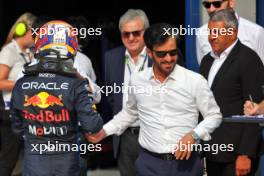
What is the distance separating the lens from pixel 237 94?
205 inches

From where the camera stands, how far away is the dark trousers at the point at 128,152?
234 inches

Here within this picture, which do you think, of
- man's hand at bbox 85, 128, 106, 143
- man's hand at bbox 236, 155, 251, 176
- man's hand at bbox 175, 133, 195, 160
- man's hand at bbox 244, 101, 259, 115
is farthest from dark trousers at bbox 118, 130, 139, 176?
man's hand at bbox 244, 101, 259, 115

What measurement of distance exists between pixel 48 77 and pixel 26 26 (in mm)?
2137

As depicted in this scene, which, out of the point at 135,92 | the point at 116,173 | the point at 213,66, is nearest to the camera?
the point at 135,92

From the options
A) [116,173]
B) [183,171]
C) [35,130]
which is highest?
[35,130]

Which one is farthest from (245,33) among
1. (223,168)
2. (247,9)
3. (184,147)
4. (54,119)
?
(54,119)

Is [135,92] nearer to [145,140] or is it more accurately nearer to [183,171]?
[145,140]

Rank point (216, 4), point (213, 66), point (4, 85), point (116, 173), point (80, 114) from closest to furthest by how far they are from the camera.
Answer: point (80, 114) → point (213, 66) → point (216, 4) → point (4, 85) → point (116, 173)

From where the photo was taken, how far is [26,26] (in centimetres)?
690

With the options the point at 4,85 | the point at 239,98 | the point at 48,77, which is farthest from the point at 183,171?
the point at 4,85

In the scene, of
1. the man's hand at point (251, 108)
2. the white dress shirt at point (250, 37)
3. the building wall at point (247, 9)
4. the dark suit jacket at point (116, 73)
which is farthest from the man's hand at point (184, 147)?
the building wall at point (247, 9)

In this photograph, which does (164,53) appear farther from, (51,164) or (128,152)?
(128,152)

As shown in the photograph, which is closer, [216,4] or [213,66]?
[213,66]

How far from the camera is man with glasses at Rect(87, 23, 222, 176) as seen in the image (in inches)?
192
